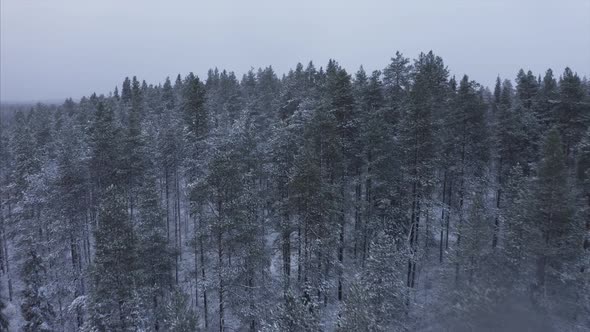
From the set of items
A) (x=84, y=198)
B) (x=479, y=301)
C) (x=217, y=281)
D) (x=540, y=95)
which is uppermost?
(x=540, y=95)

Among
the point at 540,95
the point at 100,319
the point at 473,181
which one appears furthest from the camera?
the point at 540,95

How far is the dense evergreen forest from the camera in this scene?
1919 cm

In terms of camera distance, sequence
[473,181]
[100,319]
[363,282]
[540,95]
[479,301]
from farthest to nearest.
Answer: [540,95], [473,181], [479,301], [363,282], [100,319]

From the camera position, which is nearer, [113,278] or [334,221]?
[113,278]

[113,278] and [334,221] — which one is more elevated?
[334,221]

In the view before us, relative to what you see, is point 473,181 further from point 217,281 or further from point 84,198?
point 84,198

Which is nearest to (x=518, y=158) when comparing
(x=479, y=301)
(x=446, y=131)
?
(x=446, y=131)

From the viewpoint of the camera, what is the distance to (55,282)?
30.0 meters

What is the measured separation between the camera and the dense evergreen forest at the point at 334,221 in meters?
19.2

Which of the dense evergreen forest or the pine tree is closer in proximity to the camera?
the pine tree

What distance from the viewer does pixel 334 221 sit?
74.2ft

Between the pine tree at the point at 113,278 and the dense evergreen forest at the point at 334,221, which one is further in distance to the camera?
the dense evergreen forest at the point at 334,221

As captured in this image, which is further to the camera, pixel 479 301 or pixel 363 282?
pixel 479 301

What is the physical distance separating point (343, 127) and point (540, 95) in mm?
28153
